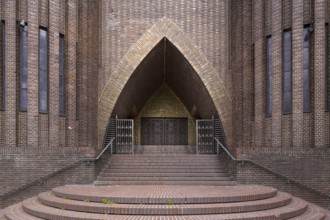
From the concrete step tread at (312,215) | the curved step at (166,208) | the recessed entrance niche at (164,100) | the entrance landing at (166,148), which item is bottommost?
the concrete step tread at (312,215)

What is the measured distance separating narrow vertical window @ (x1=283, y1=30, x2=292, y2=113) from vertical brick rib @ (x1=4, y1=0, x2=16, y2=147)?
8500 mm

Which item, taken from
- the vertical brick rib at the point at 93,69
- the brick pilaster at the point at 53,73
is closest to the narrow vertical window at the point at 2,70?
the brick pilaster at the point at 53,73

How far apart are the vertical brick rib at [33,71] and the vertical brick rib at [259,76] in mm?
7307

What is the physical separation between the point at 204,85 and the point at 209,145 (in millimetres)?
2853

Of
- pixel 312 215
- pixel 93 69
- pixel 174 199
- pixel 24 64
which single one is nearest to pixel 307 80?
pixel 312 215

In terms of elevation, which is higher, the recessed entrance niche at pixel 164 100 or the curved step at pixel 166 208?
the recessed entrance niche at pixel 164 100

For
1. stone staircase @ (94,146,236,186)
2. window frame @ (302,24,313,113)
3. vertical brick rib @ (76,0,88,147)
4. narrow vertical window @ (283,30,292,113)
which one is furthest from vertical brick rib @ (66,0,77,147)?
window frame @ (302,24,313,113)

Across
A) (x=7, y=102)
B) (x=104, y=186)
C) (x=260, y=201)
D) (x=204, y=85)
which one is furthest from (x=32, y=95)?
(x=260, y=201)

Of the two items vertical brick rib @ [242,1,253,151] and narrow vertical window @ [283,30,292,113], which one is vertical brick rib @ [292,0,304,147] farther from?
vertical brick rib @ [242,1,253,151]

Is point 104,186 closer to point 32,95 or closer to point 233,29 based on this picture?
point 32,95

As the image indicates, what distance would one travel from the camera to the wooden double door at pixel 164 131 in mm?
17531

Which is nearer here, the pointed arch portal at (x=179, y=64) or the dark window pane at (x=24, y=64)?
the dark window pane at (x=24, y=64)

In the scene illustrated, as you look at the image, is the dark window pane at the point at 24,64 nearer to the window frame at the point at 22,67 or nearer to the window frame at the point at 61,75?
the window frame at the point at 22,67

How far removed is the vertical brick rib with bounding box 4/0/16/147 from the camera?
33.5 feet
